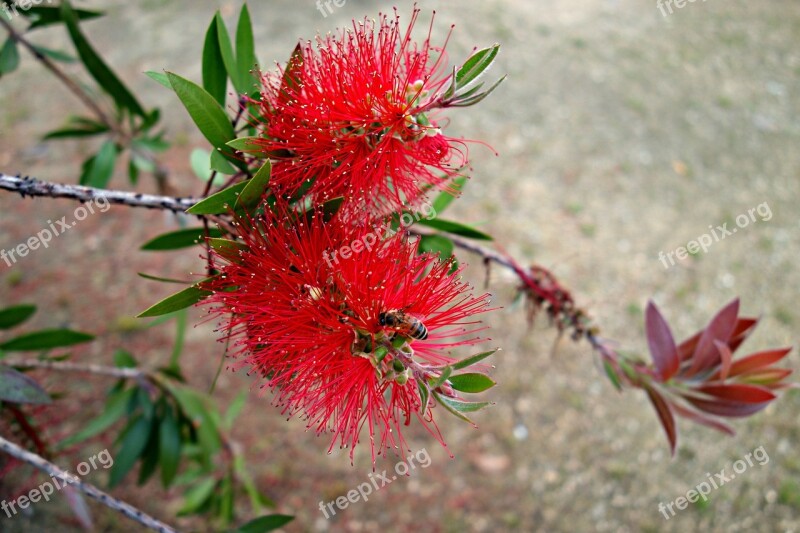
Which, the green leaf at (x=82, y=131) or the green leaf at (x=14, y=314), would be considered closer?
the green leaf at (x=14, y=314)

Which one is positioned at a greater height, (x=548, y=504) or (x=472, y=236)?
(x=472, y=236)

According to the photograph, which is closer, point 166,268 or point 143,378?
point 143,378

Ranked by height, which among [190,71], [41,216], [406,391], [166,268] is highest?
[190,71]

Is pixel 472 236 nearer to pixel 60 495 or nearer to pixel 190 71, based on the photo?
pixel 60 495

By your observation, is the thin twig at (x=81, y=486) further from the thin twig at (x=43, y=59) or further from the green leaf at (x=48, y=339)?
the thin twig at (x=43, y=59)

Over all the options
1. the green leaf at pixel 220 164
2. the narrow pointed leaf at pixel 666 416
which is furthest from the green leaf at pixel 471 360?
the narrow pointed leaf at pixel 666 416

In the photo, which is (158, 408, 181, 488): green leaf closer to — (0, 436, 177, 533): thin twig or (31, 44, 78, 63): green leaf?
(0, 436, 177, 533): thin twig

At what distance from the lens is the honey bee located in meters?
0.86

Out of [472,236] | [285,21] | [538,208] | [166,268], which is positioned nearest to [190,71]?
[285,21]

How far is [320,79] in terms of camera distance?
94 centimetres

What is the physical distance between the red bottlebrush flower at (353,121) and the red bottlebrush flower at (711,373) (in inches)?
34.2

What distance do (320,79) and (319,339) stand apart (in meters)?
0.42

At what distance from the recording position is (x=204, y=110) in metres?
0.96

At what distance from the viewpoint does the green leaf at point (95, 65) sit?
5.05 ft
